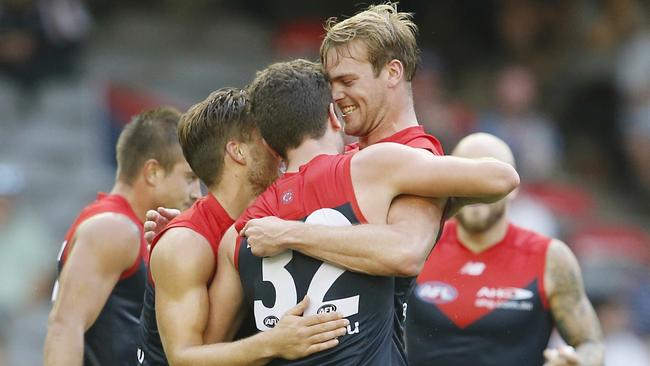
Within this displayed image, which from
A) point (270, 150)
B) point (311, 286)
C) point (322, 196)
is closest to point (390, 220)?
point (322, 196)

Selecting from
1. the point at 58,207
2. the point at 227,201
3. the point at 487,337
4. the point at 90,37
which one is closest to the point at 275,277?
the point at 227,201

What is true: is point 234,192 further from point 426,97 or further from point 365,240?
point 426,97

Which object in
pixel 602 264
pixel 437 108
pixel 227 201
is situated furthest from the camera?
pixel 437 108

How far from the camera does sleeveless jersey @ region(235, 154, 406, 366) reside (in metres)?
4.91

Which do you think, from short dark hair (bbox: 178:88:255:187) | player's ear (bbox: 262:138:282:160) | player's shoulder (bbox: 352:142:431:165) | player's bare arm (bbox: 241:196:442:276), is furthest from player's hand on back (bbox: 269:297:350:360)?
short dark hair (bbox: 178:88:255:187)

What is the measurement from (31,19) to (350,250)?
8781 millimetres

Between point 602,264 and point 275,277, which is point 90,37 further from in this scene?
point 275,277

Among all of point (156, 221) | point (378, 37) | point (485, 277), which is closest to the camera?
point (378, 37)

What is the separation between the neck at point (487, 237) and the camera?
22.8ft

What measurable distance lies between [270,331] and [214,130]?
3.28 feet

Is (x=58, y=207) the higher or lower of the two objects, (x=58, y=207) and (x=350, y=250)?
the lower

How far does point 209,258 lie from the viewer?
518 centimetres

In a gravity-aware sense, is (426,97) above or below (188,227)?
below

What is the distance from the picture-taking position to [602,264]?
12.4 metres
